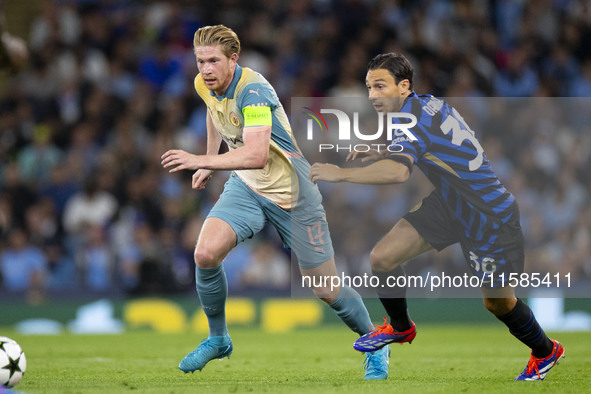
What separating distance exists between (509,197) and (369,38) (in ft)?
31.0

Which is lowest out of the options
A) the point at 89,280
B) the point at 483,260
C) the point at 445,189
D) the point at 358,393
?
the point at 89,280

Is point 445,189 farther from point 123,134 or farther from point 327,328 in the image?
point 123,134

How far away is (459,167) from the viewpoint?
21.6 ft

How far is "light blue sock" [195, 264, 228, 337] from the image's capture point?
6820 mm

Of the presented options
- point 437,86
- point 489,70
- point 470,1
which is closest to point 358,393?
point 437,86

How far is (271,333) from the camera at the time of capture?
1274 centimetres

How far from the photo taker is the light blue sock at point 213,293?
A: 6.82m

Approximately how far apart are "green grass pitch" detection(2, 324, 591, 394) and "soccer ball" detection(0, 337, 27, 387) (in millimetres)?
115

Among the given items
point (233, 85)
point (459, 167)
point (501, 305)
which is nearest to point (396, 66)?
point (459, 167)

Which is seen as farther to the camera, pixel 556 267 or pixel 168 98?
pixel 168 98

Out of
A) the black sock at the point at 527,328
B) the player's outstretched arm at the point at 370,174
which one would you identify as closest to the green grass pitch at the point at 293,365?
the black sock at the point at 527,328

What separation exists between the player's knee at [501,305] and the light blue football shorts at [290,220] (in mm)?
1237

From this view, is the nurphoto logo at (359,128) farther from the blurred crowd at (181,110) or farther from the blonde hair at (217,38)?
the blurred crowd at (181,110)

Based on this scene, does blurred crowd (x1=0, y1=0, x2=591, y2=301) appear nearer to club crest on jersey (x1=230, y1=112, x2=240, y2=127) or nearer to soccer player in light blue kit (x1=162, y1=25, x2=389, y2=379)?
soccer player in light blue kit (x1=162, y1=25, x2=389, y2=379)
